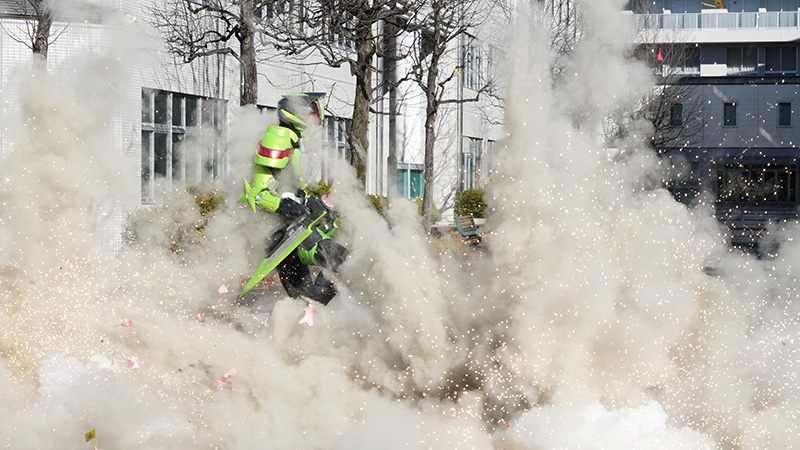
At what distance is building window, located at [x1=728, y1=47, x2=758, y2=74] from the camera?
4247 centimetres

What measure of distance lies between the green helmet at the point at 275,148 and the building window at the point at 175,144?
23.1 ft

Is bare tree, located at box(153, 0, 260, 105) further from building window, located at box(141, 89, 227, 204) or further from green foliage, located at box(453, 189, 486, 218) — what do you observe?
green foliage, located at box(453, 189, 486, 218)

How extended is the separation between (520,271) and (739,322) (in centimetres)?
182

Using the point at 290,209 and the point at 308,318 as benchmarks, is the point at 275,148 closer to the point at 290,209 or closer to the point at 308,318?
the point at 290,209

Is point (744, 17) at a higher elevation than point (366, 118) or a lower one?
higher

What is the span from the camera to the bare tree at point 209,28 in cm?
1323

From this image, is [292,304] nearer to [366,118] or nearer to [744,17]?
[366,118]

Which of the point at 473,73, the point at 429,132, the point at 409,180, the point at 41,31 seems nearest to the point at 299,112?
the point at 41,31

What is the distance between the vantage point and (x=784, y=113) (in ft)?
141

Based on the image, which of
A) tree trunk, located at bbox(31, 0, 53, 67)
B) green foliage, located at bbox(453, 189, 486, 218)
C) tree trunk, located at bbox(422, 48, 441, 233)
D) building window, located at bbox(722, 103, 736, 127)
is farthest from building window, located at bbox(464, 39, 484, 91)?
building window, located at bbox(722, 103, 736, 127)

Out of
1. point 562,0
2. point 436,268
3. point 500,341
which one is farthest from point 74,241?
point 562,0

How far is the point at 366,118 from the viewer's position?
598 inches

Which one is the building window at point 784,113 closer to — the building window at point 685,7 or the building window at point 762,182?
the building window at point 762,182

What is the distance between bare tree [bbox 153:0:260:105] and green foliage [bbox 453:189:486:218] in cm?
1097
